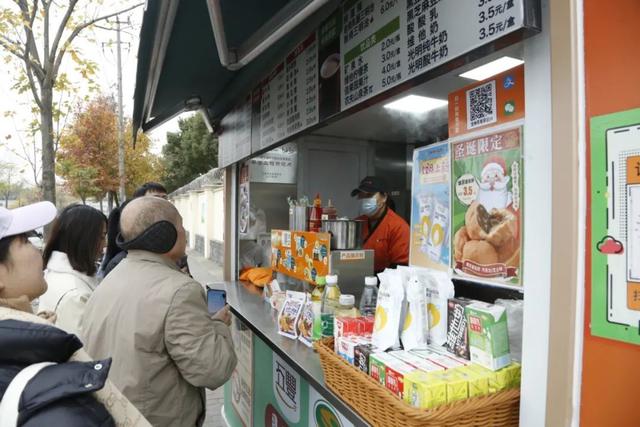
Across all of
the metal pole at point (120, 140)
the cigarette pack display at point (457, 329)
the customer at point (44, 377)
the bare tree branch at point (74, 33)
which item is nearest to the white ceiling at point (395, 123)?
the cigarette pack display at point (457, 329)

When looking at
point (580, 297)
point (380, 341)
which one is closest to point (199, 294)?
point (380, 341)

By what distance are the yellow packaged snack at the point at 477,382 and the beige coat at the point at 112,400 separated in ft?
2.92

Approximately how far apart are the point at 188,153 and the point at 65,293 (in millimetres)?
23068

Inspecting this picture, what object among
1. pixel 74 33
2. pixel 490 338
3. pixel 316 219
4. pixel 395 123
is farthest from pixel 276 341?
pixel 74 33

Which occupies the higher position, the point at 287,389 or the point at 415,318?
the point at 415,318

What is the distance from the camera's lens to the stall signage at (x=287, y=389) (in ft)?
7.86

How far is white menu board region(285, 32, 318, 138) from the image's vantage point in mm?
2428

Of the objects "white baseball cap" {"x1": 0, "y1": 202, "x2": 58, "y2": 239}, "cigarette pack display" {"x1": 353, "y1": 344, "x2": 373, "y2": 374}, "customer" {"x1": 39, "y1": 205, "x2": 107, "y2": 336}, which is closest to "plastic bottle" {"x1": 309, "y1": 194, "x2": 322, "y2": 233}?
"customer" {"x1": 39, "y1": 205, "x2": 107, "y2": 336}

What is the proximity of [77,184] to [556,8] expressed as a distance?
1747 centimetres

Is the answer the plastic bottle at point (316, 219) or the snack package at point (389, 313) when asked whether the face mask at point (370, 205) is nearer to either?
the plastic bottle at point (316, 219)

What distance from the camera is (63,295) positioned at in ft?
7.38

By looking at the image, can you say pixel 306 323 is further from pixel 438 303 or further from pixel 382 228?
pixel 382 228

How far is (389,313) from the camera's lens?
1528 millimetres

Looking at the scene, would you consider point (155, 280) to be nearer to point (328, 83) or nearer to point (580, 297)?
point (328, 83)
